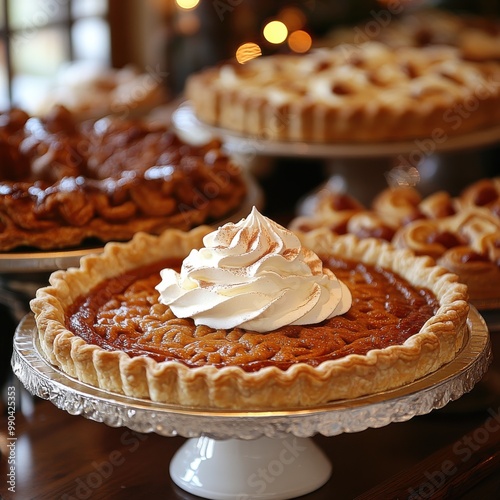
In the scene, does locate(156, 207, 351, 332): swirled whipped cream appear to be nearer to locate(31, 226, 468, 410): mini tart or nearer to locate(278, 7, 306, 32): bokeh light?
locate(31, 226, 468, 410): mini tart

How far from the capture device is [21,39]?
17.3 ft

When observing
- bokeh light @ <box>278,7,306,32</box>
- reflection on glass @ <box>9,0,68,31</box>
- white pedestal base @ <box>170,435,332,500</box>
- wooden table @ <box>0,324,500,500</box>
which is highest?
white pedestal base @ <box>170,435,332,500</box>

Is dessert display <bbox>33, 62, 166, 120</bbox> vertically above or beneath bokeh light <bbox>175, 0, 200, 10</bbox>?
above

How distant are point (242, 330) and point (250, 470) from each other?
294 millimetres

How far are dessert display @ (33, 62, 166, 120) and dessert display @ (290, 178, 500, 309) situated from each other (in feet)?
3.89

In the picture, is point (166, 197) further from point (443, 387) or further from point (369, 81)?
point (369, 81)

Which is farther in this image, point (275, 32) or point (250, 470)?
point (275, 32)

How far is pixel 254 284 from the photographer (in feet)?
5.92

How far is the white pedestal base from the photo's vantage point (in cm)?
187

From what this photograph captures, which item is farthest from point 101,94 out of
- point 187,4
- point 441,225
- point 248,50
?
point 441,225

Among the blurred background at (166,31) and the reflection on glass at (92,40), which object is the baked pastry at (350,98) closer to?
the blurred background at (166,31)

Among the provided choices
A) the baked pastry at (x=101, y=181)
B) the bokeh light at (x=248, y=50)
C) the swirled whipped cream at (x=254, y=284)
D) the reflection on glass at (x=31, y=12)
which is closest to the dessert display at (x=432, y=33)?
the bokeh light at (x=248, y=50)

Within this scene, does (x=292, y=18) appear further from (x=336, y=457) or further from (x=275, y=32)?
(x=336, y=457)

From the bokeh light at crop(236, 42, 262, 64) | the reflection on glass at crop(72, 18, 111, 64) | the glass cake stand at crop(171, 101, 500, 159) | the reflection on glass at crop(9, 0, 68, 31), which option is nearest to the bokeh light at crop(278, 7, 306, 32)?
the bokeh light at crop(236, 42, 262, 64)
